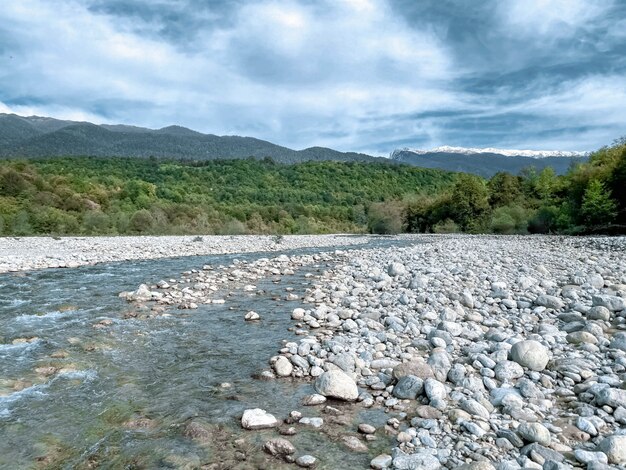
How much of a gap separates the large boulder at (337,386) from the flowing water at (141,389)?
139mm

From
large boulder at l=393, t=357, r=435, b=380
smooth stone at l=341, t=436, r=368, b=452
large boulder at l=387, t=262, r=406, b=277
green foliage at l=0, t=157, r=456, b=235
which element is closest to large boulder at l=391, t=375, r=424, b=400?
large boulder at l=393, t=357, r=435, b=380

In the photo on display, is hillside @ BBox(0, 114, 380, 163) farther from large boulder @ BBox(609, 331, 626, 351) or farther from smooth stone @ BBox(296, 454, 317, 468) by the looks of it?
smooth stone @ BBox(296, 454, 317, 468)

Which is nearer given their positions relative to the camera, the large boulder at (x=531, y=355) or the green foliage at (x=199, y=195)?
the large boulder at (x=531, y=355)

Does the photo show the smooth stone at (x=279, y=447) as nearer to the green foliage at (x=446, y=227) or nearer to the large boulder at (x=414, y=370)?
the large boulder at (x=414, y=370)

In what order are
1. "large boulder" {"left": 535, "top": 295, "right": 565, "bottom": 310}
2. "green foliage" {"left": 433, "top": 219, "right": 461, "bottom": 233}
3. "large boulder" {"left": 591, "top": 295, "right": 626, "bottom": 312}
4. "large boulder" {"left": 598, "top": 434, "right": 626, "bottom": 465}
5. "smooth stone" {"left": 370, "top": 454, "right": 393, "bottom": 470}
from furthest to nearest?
"green foliage" {"left": 433, "top": 219, "right": 461, "bottom": 233}, "large boulder" {"left": 535, "top": 295, "right": 565, "bottom": 310}, "large boulder" {"left": 591, "top": 295, "right": 626, "bottom": 312}, "smooth stone" {"left": 370, "top": 454, "right": 393, "bottom": 470}, "large boulder" {"left": 598, "top": 434, "right": 626, "bottom": 465}

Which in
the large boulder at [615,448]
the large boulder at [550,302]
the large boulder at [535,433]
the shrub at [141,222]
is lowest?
the shrub at [141,222]

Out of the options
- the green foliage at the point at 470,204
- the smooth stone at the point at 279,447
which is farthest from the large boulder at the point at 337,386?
the green foliage at the point at 470,204

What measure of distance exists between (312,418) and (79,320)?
597 cm

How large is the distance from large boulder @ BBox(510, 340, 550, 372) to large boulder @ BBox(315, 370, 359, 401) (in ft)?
6.82

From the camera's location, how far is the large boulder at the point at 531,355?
4.80 metres

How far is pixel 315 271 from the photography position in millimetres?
14719

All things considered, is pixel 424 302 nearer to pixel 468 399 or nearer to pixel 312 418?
pixel 468 399

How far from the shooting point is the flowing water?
3.57m

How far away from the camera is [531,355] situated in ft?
15.9
